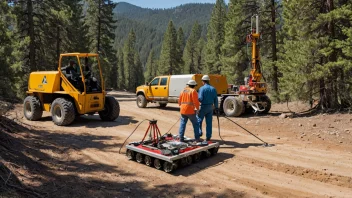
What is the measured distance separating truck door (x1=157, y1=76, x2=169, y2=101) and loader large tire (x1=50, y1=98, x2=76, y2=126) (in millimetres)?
6942


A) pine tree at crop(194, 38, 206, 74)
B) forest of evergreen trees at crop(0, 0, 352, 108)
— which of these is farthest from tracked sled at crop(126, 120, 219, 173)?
pine tree at crop(194, 38, 206, 74)

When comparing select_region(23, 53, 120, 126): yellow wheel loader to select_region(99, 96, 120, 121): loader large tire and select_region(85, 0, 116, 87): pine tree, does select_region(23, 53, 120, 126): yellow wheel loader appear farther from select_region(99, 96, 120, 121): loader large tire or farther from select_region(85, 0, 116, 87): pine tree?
select_region(85, 0, 116, 87): pine tree

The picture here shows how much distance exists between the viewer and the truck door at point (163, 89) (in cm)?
1850

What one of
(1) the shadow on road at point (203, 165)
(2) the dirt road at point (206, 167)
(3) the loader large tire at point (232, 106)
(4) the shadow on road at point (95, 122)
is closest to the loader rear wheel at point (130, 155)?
(2) the dirt road at point (206, 167)

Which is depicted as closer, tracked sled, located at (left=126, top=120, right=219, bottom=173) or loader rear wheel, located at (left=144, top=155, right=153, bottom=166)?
tracked sled, located at (left=126, top=120, right=219, bottom=173)

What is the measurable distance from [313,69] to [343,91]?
1.76 m

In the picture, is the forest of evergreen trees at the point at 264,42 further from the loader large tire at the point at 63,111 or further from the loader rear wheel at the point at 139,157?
the loader rear wheel at the point at 139,157

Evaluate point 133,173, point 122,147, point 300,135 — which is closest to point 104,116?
point 122,147

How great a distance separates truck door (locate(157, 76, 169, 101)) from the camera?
18500 mm

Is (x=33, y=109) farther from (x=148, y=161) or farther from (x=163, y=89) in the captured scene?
(x=148, y=161)

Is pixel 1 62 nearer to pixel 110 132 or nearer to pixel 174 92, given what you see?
pixel 110 132

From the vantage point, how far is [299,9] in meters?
14.3

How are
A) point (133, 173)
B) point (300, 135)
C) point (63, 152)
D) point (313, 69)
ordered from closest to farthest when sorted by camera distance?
point (133, 173)
point (63, 152)
point (300, 135)
point (313, 69)

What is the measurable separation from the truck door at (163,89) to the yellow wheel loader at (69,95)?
204 inches
